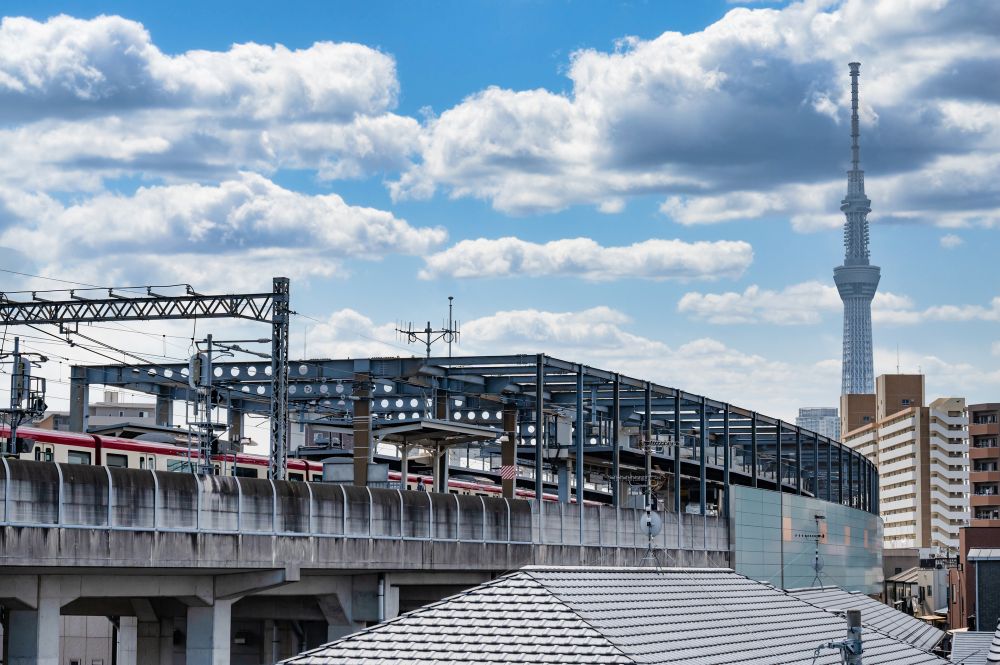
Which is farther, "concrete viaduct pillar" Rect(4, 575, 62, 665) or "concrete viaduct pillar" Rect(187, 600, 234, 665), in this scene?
"concrete viaduct pillar" Rect(187, 600, 234, 665)

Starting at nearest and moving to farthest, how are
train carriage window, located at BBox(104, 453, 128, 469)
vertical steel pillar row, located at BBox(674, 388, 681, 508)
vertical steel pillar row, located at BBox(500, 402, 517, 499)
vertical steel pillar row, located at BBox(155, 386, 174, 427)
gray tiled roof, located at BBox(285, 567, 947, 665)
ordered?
gray tiled roof, located at BBox(285, 567, 947, 665) → train carriage window, located at BBox(104, 453, 128, 469) → vertical steel pillar row, located at BBox(500, 402, 517, 499) → vertical steel pillar row, located at BBox(674, 388, 681, 508) → vertical steel pillar row, located at BBox(155, 386, 174, 427)

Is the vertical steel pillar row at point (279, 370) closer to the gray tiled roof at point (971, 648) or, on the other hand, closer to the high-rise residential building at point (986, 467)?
the gray tiled roof at point (971, 648)

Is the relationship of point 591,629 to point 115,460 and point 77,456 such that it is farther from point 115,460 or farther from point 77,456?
point 115,460

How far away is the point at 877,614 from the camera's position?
60500 millimetres

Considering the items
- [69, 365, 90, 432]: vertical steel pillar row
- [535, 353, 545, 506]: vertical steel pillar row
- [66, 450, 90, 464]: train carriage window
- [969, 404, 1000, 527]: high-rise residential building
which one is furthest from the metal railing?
[969, 404, 1000, 527]: high-rise residential building

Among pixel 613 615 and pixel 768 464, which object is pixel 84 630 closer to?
pixel 613 615

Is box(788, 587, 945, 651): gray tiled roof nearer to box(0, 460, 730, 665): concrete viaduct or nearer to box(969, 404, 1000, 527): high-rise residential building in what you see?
box(0, 460, 730, 665): concrete viaduct

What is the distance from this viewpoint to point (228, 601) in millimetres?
34719

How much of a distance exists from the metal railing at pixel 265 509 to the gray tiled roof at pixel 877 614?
11923 mm

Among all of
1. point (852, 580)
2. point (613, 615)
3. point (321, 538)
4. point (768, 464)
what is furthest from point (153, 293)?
point (768, 464)

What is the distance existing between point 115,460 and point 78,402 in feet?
58.6

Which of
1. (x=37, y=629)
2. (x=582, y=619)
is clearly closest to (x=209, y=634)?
(x=37, y=629)

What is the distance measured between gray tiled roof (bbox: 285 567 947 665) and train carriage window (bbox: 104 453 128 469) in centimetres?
1896

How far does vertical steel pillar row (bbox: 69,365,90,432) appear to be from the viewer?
60.9 metres
